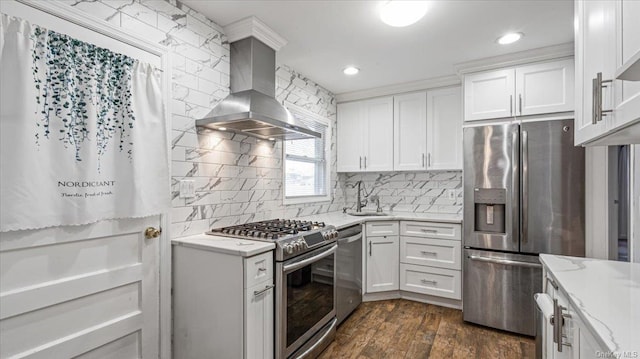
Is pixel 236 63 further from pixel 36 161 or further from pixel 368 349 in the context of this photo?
pixel 368 349

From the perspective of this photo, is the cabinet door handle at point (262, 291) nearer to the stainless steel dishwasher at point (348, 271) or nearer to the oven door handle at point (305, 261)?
the oven door handle at point (305, 261)

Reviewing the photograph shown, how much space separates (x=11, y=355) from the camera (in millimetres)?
1287

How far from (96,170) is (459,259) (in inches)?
125

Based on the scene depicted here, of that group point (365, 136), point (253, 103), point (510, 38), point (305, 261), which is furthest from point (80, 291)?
point (510, 38)

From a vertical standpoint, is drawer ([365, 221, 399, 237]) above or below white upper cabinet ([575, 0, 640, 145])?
below

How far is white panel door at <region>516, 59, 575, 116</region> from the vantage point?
265 cm

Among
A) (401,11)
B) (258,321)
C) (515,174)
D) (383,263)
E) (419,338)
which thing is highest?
(401,11)

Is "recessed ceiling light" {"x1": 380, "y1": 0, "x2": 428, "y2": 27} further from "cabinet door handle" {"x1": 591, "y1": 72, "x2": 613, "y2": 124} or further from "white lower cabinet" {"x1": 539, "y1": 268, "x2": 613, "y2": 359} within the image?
"white lower cabinet" {"x1": 539, "y1": 268, "x2": 613, "y2": 359}

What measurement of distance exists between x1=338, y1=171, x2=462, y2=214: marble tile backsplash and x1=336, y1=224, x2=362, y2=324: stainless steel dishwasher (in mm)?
1080

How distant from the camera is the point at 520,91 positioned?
281cm

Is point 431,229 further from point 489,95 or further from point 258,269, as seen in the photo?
point 258,269

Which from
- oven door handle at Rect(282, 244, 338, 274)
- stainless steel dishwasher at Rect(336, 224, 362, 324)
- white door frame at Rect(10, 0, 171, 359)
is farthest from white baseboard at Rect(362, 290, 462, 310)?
white door frame at Rect(10, 0, 171, 359)

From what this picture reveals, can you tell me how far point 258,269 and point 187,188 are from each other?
78 cm

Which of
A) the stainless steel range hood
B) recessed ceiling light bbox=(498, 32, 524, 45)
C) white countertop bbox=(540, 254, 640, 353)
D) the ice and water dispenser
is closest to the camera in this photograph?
white countertop bbox=(540, 254, 640, 353)
